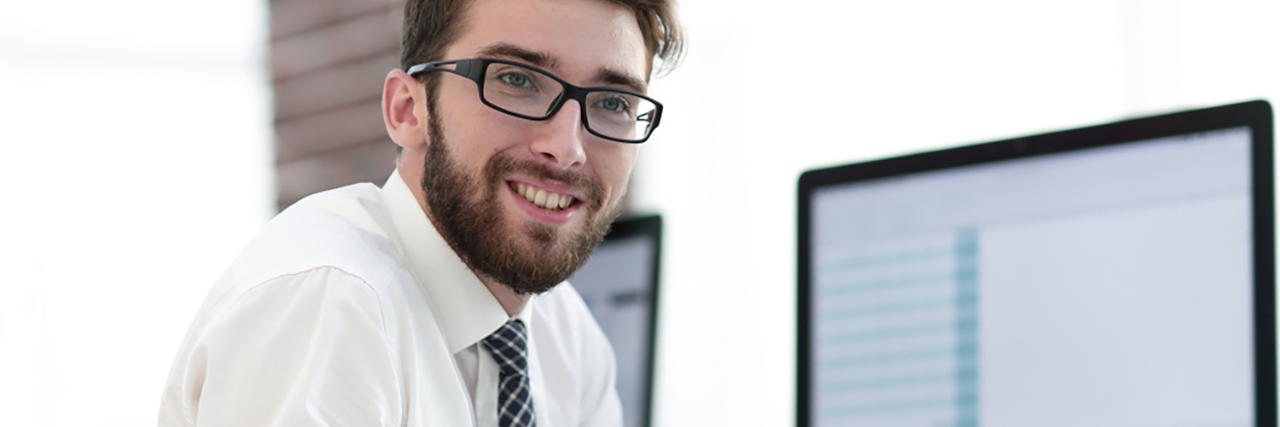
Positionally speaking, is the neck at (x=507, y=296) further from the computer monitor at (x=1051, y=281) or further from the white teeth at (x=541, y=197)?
the computer monitor at (x=1051, y=281)

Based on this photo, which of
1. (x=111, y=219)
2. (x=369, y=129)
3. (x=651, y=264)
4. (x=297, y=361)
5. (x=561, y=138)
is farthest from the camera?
(x=111, y=219)

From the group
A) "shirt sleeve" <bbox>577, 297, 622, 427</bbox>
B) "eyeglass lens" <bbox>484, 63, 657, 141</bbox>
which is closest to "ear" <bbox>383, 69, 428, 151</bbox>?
"eyeglass lens" <bbox>484, 63, 657, 141</bbox>

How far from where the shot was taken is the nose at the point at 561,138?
3.51 feet

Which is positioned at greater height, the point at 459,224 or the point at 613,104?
the point at 613,104

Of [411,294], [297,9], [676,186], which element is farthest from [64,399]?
[411,294]

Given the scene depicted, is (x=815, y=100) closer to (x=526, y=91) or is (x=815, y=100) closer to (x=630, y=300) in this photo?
(x=630, y=300)

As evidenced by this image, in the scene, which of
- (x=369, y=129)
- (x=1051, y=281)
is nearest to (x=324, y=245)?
(x=1051, y=281)

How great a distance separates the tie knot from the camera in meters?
1.12

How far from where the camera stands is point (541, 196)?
1.08m

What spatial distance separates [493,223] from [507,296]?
13 centimetres

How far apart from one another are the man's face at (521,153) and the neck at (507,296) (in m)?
0.03

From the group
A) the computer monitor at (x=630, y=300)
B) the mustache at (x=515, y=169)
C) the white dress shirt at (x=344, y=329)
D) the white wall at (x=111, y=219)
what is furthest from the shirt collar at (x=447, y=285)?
the white wall at (x=111, y=219)

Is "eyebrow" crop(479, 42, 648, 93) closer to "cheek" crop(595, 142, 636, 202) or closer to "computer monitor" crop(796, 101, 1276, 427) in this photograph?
"cheek" crop(595, 142, 636, 202)

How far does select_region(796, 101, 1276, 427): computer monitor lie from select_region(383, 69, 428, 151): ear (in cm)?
50
